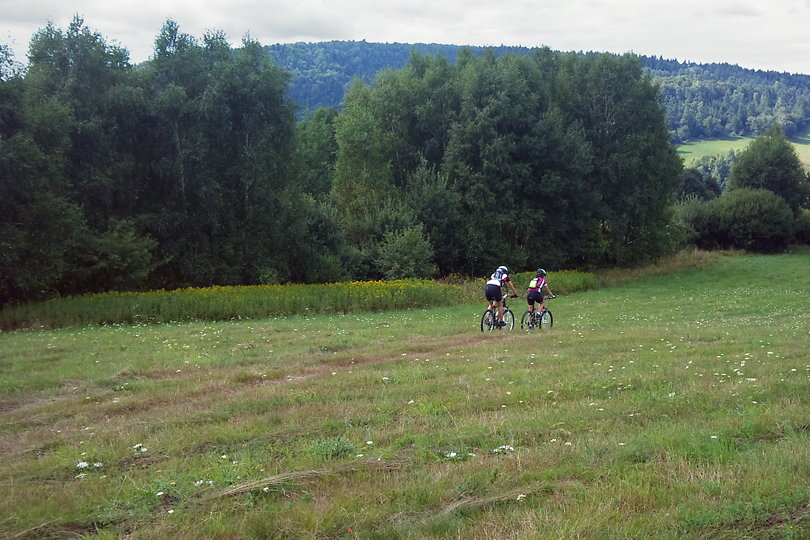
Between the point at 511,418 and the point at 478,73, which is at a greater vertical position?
the point at 478,73

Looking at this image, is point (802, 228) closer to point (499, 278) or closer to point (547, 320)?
point (547, 320)

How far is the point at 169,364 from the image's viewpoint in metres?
14.6

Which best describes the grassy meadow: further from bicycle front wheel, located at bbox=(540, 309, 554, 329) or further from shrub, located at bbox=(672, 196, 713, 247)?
shrub, located at bbox=(672, 196, 713, 247)

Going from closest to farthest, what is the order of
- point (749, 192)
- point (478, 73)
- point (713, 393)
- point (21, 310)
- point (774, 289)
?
point (713, 393), point (21, 310), point (774, 289), point (478, 73), point (749, 192)

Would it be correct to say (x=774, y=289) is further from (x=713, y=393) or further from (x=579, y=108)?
(x=713, y=393)

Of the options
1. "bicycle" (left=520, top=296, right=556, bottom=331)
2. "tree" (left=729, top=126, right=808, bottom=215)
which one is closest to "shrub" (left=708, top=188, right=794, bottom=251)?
"tree" (left=729, top=126, right=808, bottom=215)

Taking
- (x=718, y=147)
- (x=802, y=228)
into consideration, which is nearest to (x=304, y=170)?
(x=802, y=228)

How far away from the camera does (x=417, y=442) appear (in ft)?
23.1

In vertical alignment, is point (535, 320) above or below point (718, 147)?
below

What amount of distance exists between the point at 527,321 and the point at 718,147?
18781 cm

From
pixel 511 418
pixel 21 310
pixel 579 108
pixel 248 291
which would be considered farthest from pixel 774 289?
pixel 21 310

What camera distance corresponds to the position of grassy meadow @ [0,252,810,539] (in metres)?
4.87

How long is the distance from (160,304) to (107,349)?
35.6ft

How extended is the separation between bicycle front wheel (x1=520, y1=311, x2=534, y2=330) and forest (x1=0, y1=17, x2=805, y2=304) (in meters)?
18.5
